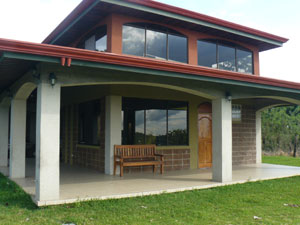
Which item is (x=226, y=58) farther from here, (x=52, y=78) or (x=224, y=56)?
(x=52, y=78)

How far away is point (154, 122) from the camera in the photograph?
438 inches

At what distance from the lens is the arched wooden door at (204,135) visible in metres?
12.1

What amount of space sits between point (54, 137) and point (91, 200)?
4.87 ft

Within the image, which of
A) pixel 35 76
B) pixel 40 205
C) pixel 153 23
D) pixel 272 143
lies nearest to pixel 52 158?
pixel 40 205

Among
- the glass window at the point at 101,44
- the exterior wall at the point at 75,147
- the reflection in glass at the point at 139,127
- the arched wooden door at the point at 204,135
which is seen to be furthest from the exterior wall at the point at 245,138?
the glass window at the point at 101,44

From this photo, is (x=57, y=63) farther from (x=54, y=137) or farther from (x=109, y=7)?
(x=109, y=7)

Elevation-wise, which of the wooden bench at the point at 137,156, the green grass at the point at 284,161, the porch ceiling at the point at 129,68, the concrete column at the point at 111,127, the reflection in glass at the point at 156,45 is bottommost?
the green grass at the point at 284,161

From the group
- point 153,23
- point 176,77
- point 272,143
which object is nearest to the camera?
point 176,77

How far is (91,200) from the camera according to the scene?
6.47 metres

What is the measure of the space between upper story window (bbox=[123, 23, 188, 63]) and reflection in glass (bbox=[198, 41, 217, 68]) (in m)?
0.78

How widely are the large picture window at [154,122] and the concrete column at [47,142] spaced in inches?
171

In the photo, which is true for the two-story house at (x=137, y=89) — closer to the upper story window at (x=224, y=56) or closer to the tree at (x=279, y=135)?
the upper story window at (x=224, y=56)

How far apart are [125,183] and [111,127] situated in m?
2.29

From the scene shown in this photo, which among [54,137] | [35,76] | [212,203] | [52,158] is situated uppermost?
[35,76]
